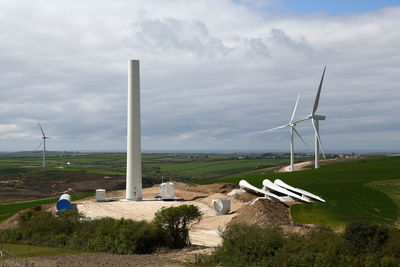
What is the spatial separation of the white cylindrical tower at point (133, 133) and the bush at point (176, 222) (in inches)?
811

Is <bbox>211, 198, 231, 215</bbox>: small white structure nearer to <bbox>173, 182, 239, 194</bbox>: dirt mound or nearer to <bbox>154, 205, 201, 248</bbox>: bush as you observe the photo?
<bbox>154, 205, 201, 248</bbox>: bush

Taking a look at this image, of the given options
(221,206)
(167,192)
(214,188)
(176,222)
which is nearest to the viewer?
(176,222)

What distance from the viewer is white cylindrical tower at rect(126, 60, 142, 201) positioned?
5519 centimetres

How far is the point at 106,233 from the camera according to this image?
34.8 m

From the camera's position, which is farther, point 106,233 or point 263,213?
point 263,213

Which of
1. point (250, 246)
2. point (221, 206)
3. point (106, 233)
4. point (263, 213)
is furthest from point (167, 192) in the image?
point (250, 246)

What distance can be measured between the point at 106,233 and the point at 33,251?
5381mm

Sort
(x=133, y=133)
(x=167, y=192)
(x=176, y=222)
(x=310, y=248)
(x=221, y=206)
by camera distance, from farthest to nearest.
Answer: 1. (x=167, y=192)
2. (x=133, y=133)
3. (x=221, y=206)
4. (x=176, y=222)
5. (x=310, y=248)

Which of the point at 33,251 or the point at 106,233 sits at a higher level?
the point at 106,233

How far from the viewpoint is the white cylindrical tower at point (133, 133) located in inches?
2173

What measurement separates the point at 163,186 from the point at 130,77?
46.4 feet

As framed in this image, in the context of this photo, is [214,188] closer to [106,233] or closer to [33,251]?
[106,233]

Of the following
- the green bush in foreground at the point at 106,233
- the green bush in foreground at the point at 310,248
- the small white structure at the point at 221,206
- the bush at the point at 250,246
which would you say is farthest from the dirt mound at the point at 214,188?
the green bush in foreground at the point at 310,248

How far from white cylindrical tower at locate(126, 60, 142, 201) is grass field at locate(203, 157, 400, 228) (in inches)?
732
